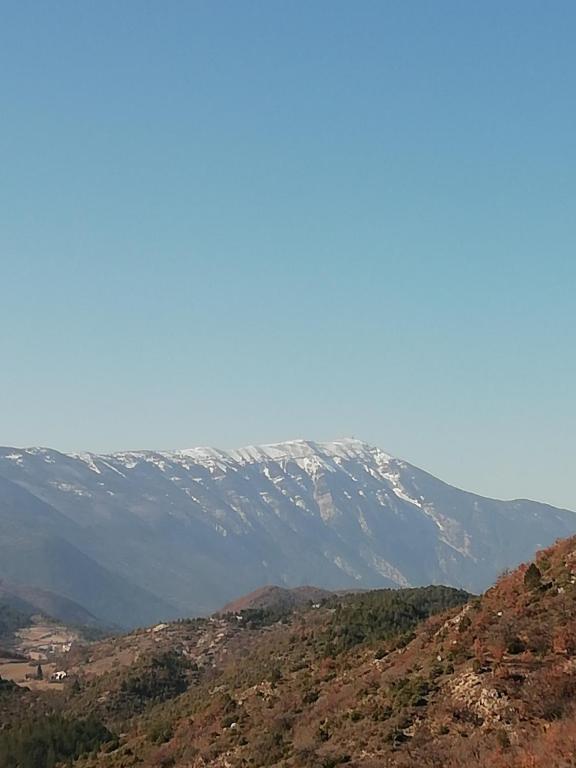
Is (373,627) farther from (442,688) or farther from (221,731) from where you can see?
(442,688)

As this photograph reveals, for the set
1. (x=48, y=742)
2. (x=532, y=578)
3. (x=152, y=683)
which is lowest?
(x=152, y=683)

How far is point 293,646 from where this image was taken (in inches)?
3812

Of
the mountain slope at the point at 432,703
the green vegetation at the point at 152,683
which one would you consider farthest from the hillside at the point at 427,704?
the green vegetation at the point at 152,683

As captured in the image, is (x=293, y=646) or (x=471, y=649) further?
(x=293, y=646)

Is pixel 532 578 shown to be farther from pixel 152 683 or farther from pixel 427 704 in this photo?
pixel 152 683

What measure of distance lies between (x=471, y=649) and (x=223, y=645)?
119m

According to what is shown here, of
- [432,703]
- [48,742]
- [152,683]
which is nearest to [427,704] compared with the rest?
[432,703]

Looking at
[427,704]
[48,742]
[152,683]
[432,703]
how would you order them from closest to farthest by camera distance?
[432,703] → [427,704] → [48,742] → [152,683]

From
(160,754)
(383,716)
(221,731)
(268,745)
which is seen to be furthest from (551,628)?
(160,754)

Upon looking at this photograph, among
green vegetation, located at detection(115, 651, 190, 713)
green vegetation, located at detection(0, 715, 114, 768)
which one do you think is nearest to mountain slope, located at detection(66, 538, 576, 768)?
green vegetation, located at detection(0, 715, 114, 768)

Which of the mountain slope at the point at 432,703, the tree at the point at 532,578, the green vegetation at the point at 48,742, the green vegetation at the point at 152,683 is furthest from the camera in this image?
the green vegetation at the point at 152,683

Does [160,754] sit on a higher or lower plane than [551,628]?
lower

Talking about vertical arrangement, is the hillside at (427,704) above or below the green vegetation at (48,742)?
above

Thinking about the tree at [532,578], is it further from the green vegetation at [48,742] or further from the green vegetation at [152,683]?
the green vegetation at [152,683]
